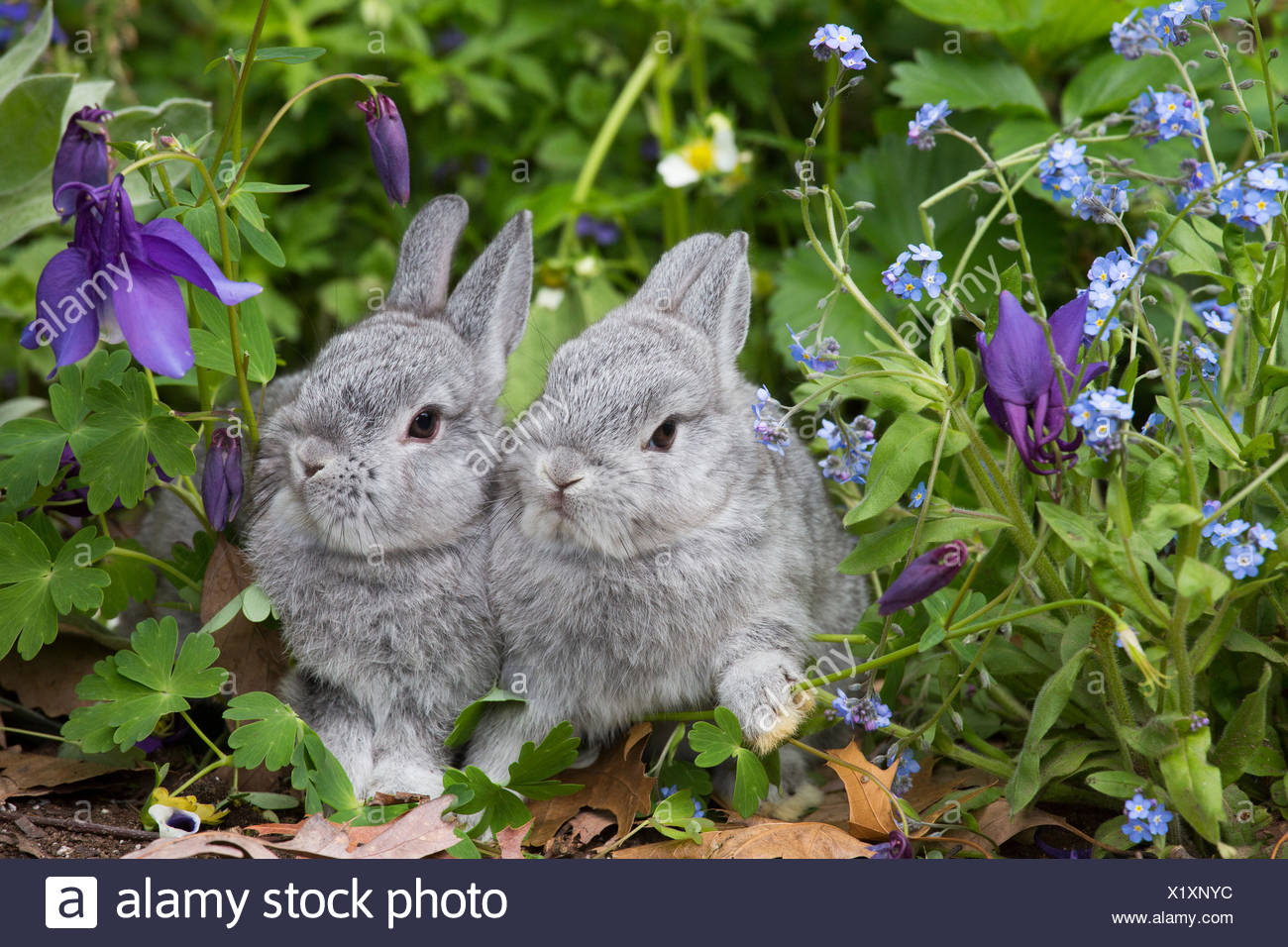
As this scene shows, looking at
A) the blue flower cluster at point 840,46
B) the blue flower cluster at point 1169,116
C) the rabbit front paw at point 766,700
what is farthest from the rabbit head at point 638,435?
the blue flower cluster at point 1169,116

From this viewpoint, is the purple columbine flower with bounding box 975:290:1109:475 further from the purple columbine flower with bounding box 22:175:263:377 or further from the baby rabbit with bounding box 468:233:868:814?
the purple columbine flower with bounding box 22:175:263:377

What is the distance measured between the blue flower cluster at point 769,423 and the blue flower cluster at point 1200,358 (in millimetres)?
862

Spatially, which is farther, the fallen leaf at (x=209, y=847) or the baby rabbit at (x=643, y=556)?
the baby rabbit at (x=643, y=556)

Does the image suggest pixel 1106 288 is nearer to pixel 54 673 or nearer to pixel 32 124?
pixel 54 673

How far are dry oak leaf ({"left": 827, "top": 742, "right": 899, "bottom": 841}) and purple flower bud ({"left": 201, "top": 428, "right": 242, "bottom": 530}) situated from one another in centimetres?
148

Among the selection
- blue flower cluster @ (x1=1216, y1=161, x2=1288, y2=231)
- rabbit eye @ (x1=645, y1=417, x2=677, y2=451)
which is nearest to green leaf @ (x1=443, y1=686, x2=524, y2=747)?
rabbit eye @ (x1=645, y1=417, x2=677, y2=451)

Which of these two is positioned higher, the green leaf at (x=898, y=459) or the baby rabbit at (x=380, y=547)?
the green leaf at (x=898, y=459)

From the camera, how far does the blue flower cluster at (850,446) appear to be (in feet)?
9.21

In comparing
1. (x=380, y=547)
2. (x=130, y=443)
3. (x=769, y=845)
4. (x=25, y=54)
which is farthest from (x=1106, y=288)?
(x=25, y=54)

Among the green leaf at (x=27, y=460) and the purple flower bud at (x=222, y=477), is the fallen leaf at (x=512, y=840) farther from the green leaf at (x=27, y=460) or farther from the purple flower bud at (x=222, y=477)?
the green leaf at (x=27, y=460)

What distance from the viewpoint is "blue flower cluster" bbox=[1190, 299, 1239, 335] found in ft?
8.91

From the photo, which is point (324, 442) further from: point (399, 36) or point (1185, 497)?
point (399, 36)
